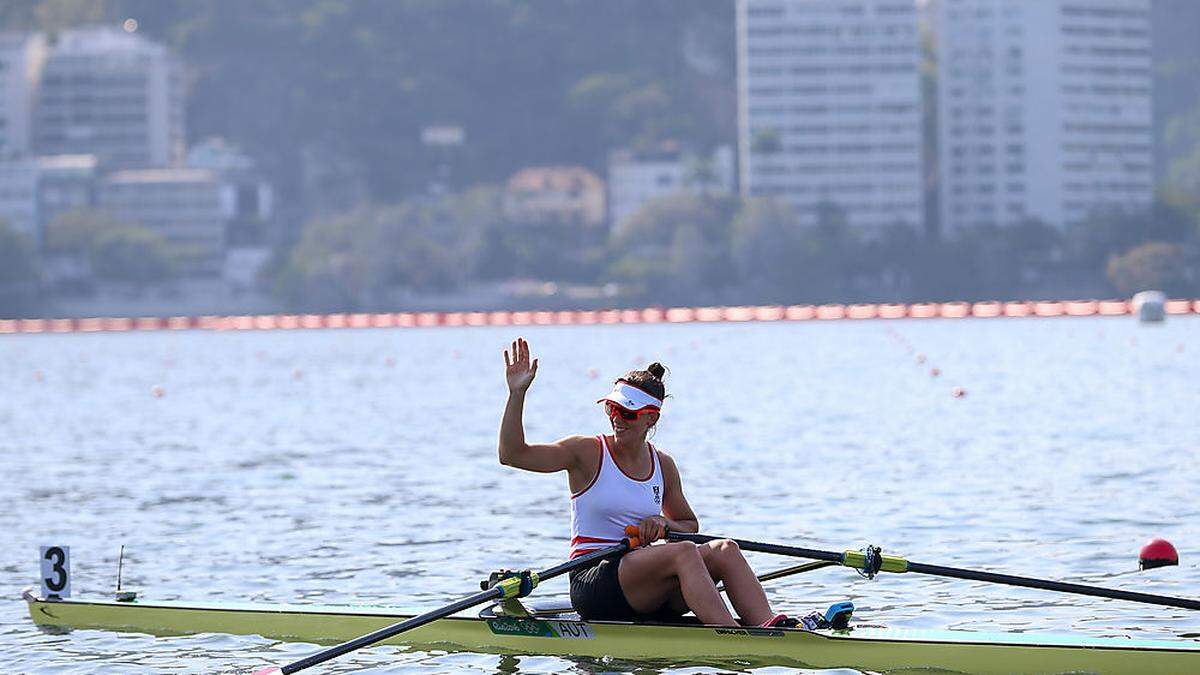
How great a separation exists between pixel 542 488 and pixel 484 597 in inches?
449

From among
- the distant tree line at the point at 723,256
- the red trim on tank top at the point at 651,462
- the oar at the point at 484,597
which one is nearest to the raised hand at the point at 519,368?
the red trim on tank top at the point at 651,462

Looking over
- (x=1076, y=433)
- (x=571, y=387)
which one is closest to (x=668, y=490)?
(x=1076, y=433)

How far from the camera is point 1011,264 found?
181 metres

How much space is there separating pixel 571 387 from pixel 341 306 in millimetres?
129905

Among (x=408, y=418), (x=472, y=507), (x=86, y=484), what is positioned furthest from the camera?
(x=408, y=418)

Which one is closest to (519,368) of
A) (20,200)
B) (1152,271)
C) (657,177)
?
(1152,271)

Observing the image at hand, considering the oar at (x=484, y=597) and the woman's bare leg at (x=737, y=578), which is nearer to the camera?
the oar at (x=484, y=597)

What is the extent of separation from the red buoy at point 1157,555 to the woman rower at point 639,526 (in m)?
3.85

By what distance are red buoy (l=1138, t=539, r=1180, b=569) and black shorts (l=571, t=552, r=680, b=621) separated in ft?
13.7

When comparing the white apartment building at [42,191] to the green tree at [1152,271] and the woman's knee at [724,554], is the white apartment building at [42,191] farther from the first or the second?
the woman's knee at [724,554]

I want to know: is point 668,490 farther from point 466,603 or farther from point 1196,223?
point 1196,223

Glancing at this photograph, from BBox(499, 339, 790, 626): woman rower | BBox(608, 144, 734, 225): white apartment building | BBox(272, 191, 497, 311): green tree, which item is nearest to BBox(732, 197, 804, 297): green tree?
BBox(608, 144, 734, 225): white apartment building

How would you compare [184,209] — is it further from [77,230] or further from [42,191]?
[42,191]

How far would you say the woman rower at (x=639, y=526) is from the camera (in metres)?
12.6
